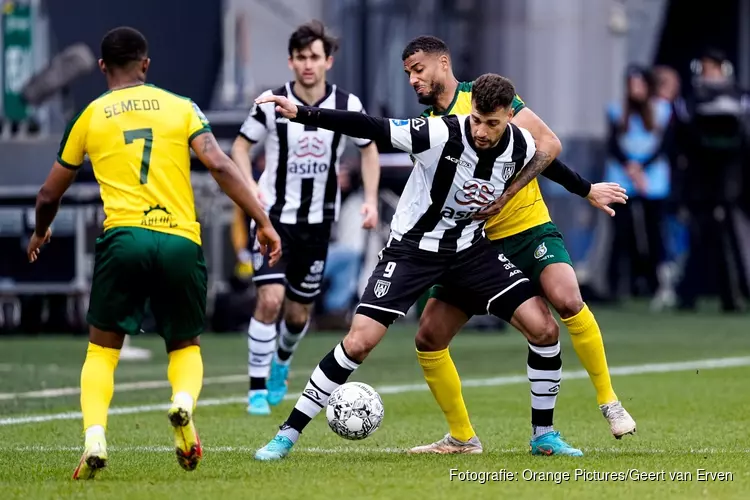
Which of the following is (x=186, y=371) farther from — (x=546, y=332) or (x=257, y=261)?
(x=257, y=261)

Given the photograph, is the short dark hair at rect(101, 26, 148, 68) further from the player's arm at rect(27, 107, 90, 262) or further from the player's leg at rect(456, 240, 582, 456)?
the player's leg at rect(456, 240, 582, 456)

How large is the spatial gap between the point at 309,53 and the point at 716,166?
37.7 ft

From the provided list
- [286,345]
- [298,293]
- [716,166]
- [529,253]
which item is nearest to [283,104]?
[529,253]

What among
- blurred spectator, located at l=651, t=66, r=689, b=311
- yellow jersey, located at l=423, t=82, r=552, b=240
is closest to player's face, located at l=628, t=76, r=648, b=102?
blurred spectator, located at l=651, t=66, r=689, b=311

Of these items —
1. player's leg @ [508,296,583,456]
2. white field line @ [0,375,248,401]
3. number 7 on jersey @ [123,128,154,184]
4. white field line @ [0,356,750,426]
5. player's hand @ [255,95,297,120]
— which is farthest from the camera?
white field line @ [0,375,248,401]

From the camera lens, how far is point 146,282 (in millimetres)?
7277

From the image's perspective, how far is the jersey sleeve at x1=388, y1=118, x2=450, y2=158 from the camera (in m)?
7.54

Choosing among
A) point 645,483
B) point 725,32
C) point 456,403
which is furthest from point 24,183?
point 725,32

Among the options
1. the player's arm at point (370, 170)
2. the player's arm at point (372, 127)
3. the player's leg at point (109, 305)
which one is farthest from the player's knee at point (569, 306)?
the player's arm at point (370, 170)

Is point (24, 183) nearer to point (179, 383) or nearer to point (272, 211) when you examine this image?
point (272, 211)

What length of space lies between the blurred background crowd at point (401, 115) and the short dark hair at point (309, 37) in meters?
6.48

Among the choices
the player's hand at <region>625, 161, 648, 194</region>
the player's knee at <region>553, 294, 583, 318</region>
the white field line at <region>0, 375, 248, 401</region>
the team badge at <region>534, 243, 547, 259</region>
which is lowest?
the player's hand at <region>625, 161, 648, 194</region>

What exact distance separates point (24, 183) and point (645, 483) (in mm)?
11319

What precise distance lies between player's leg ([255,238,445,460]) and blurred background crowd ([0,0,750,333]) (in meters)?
9.34
